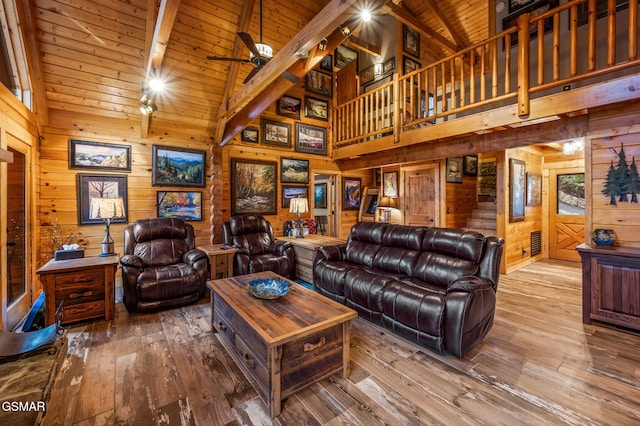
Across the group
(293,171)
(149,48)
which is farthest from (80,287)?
(293,171)

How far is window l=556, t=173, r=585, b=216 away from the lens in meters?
6.05

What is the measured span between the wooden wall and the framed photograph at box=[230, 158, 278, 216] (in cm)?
472

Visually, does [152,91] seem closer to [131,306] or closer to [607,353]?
[131,306]

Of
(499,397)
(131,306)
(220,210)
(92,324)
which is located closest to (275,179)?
(220,210)

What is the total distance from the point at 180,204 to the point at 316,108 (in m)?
3.47

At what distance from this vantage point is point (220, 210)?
16.2 ft

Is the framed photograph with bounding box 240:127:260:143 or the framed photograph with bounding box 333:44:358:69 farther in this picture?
the framed photograph with bounding box 333:44:358:69

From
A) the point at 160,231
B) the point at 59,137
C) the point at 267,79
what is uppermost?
the point at 267,79

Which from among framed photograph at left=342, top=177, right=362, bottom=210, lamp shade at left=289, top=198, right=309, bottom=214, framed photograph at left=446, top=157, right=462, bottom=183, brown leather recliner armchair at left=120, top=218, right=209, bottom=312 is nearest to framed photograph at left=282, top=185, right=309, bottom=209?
lamp shade at left=289, top=198, right=309, bottom=214

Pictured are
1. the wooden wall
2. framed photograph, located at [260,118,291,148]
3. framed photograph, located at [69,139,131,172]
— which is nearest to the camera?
the wooden wall

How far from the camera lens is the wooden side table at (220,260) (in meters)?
4.02

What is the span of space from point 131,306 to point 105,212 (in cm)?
115

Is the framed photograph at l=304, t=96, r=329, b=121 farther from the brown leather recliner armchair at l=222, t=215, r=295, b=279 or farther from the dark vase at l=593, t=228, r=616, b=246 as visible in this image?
the dark vase at l=593, t=228, r=616, b=246

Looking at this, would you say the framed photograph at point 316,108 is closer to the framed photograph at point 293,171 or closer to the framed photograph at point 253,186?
the framed photograph at point 293,171
